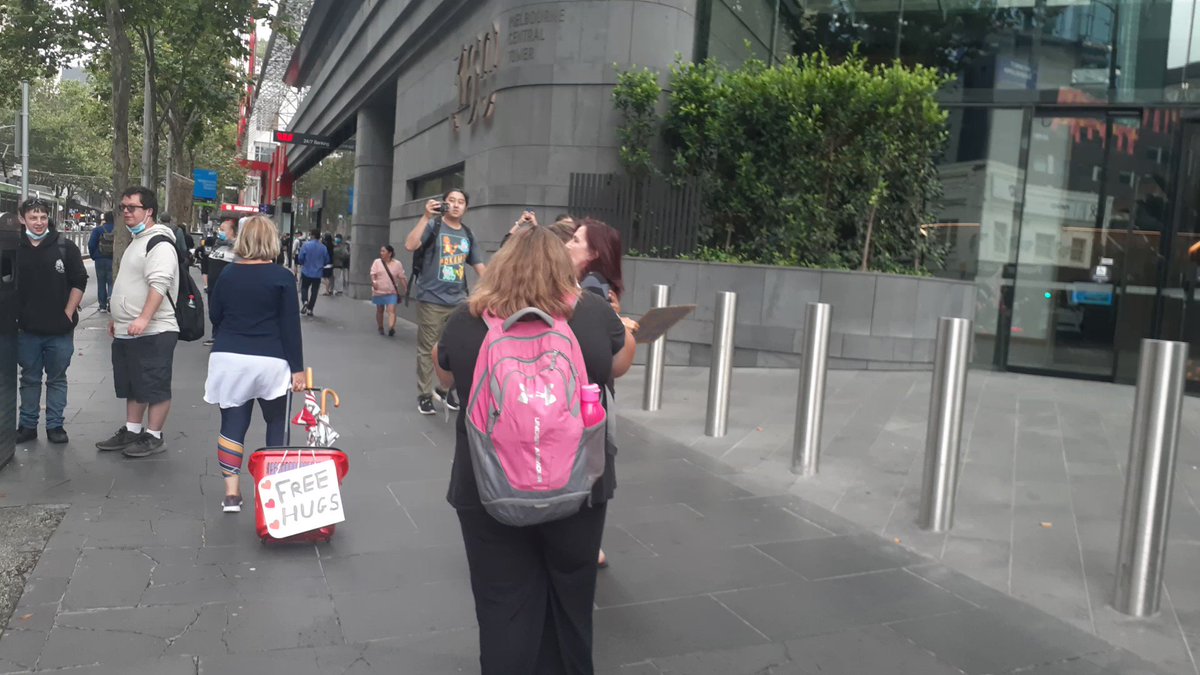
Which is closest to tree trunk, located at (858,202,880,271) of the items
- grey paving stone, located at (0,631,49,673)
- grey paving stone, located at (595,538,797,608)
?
grey paving stone, located at (595,538,797,608)

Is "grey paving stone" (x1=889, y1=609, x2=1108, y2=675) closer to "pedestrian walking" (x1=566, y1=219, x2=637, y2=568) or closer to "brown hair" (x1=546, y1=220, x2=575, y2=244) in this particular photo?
"pedestrian walking" (x1=566, y1=219, x2=637, y2=568)

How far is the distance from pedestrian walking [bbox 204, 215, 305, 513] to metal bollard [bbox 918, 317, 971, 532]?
11.9ft

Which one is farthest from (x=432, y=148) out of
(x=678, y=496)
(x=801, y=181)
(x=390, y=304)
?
(x=678, y=496)

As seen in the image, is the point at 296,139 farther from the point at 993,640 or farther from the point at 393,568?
the point at 993,640

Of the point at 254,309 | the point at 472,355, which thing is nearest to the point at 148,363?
the point at 254,309

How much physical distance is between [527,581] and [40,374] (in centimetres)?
567

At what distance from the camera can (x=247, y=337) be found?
18.8 feet

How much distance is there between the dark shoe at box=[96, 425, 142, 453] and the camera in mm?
7121

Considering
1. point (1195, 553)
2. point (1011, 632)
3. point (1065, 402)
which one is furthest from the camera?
point (1065, 402)

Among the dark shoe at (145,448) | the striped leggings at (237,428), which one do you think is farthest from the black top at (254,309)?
the dark shoe at (145,448)

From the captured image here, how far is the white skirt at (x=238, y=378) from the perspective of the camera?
5684mm

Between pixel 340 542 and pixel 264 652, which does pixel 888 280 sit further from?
pixel 264 652

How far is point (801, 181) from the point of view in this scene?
12352 millimetres

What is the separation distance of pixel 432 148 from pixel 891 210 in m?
9.96
